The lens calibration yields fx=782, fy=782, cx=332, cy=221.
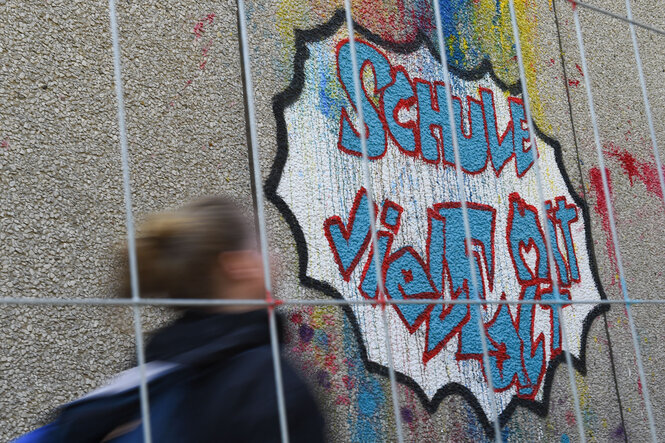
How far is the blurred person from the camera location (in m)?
1.40

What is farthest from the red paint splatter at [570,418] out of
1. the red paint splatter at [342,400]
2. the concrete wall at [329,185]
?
the red paint splatter at [342,400]

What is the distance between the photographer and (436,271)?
3.54 meters

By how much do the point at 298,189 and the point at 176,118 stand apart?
57 cm

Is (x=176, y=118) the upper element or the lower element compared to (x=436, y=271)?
upper

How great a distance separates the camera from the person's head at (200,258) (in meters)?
1.58

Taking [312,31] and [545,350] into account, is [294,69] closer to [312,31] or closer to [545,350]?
[312,31]

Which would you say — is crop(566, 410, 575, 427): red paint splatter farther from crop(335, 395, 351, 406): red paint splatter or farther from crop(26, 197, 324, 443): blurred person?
crop(26, 197, 324, 443): blurred person

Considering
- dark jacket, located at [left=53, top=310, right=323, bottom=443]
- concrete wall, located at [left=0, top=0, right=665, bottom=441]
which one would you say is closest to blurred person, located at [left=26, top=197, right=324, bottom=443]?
dark jacket, located at [left=53, top=310, right=323, bottom=443]

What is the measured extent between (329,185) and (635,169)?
2.32 meters

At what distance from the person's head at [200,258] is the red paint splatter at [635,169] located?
3.43 meters

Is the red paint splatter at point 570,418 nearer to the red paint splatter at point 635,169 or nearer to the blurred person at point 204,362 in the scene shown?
the red paint splatter at point 635,169

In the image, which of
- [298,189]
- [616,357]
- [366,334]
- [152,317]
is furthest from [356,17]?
[616,357]

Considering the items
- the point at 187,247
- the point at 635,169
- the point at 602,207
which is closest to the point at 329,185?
the point at 187,247

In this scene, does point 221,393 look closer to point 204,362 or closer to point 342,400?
point 204,362
